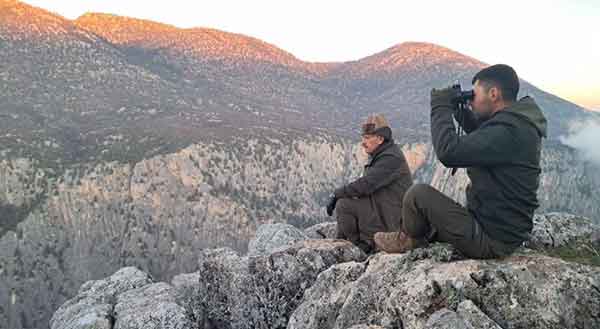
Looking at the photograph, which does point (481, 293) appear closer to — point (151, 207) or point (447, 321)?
point (447, 321)

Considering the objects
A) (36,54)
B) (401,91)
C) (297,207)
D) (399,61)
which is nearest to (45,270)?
(297,207)

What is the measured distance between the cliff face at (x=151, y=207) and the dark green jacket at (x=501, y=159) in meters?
51.8

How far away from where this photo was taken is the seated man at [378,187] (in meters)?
9.21

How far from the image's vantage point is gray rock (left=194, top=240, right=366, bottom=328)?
9.28 metres

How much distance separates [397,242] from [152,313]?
18.0 ft

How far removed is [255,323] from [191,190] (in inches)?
2312

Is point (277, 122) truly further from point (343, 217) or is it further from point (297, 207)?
point (343, 217)

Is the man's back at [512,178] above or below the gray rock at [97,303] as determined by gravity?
above

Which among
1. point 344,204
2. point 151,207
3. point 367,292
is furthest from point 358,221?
point 151,207

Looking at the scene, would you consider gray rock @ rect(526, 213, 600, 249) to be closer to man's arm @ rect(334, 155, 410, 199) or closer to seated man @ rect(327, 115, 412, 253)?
seated man @ rect(327, 115, 412, 253)

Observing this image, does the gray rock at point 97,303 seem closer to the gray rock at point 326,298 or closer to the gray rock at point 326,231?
the gray rock at point 326,298

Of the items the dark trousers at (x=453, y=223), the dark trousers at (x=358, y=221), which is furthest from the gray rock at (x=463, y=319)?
the dark trousers at (x=358, y=221)

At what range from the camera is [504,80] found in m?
6.03

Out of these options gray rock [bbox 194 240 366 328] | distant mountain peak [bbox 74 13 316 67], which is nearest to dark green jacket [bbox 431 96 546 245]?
gray rock [bbox 194 240 366 328]
